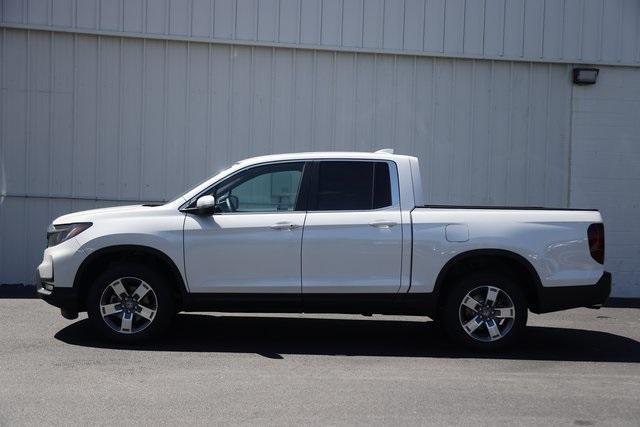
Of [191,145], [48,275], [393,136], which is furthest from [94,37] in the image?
[48,275]

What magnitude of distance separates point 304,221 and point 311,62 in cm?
543

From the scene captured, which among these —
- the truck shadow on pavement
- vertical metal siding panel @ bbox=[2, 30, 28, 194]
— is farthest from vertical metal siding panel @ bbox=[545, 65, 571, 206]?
vertical metal siding panel @ bbox=[2, 30, 28, 194]

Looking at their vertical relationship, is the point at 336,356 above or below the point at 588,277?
below

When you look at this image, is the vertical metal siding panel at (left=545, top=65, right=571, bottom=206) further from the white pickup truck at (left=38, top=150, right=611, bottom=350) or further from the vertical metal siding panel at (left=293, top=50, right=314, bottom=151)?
the white pickup truck at (left=38, top=150, right=611, bottom=350)

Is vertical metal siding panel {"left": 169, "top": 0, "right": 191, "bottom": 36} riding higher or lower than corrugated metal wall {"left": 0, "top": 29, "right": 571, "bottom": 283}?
higher

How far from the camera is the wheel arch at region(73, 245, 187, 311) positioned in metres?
8.16

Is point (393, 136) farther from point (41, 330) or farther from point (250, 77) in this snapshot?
point (41, 330)

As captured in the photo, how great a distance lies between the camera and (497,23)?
13328 millimetres

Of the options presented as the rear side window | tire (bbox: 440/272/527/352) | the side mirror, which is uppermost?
the rear side window

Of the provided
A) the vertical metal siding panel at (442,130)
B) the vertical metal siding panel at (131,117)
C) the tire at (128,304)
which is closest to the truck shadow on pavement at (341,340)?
the tire at (128,304)

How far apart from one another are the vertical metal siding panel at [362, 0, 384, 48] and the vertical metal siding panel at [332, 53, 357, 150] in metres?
0.45

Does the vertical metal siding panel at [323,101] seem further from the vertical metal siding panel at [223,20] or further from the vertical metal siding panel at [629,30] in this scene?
the vertical metal siding panel at [629,30]

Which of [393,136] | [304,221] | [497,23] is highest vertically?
[497,23]

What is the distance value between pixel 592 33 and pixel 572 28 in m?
0.32
